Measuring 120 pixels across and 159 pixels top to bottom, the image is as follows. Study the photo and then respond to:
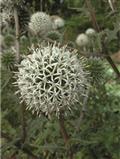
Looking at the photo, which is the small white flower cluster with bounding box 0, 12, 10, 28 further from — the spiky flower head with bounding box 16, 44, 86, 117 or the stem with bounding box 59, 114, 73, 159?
the stem with bounding box 59, 114, 73, 159

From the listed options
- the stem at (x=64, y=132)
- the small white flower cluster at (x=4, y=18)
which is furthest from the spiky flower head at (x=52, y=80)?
the small white flower cluster at (x=4, y=18)

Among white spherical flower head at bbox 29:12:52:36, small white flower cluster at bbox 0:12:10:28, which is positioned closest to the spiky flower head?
small white flower cluster at bbox 0:12:10:28

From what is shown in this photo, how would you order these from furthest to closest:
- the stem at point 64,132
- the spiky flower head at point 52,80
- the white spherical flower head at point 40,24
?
the white spherical flower head at point 40,24, the stem at point 64,132, the spiky flower head at point 52,80

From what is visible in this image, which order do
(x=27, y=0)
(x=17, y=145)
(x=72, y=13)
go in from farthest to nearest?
(x=72, y=13)
(x=27, y=0)
(x=17, y=145)

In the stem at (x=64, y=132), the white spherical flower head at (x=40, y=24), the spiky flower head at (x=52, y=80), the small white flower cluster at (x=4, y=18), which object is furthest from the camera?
the white spherical flower head at (x=40, y=24)

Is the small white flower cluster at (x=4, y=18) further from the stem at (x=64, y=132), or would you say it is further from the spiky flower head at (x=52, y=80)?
the stem at (x=64, y=132)

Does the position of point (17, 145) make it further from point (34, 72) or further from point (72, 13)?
point (72, 13)

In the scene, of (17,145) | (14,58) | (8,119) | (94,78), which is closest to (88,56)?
(94,78)
